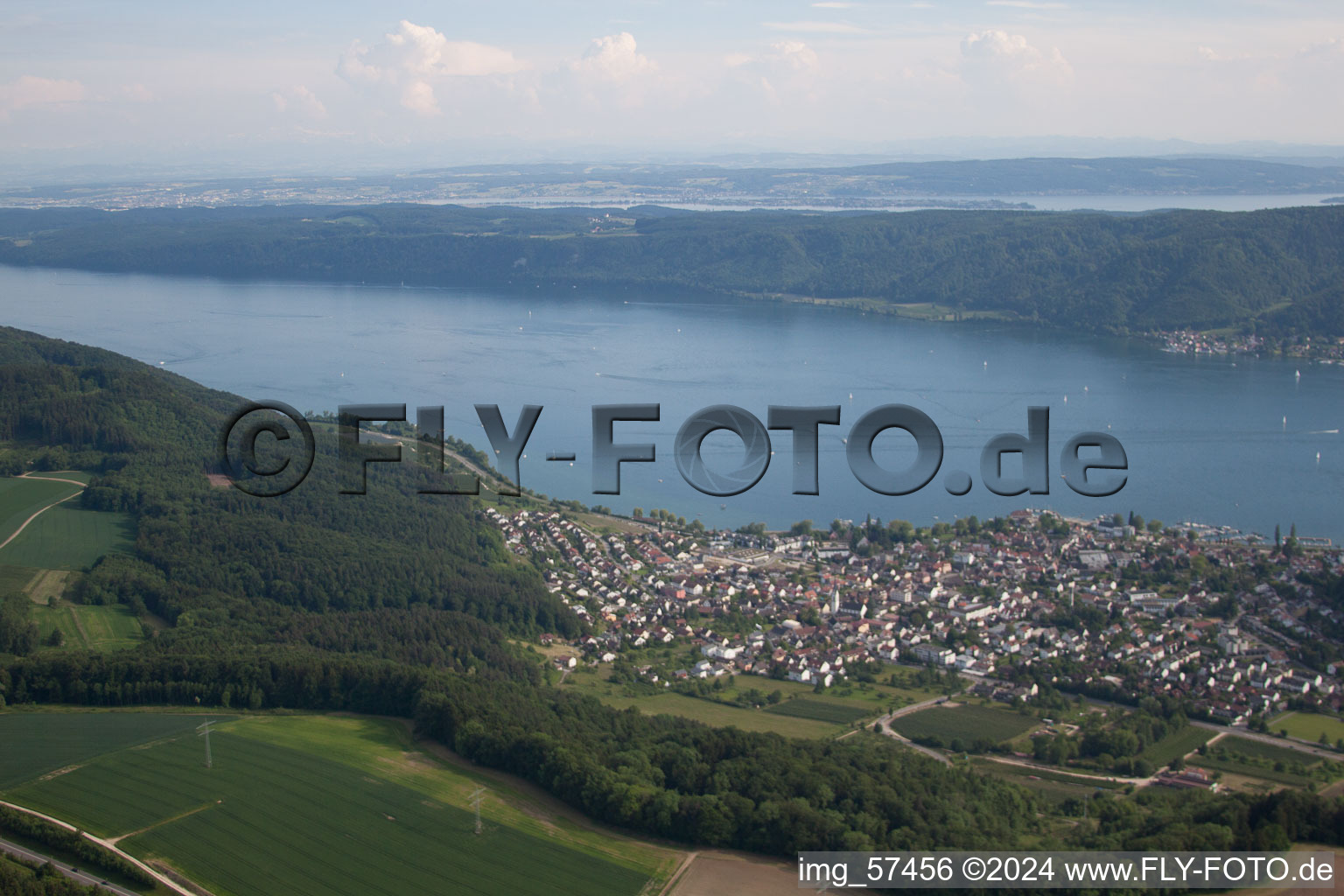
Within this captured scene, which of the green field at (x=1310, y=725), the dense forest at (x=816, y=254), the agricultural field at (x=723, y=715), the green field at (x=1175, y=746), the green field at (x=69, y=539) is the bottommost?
the agricultural field at (x=723, y=715)

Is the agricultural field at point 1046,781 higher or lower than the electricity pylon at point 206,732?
lower

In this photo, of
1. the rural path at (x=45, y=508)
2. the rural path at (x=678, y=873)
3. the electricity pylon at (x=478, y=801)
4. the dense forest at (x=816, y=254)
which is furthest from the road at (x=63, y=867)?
the dense forest at (x=816, y=254)

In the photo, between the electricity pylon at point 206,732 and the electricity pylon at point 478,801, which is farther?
the electricity pylon at point 206,732

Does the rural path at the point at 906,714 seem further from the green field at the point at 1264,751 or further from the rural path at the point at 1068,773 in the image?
the green field at the point at 1264,751

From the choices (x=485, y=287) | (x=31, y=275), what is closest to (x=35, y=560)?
(x=485, y=287)

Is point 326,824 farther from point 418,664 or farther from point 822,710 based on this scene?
point 822,710

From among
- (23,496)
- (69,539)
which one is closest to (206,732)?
(69,539)
